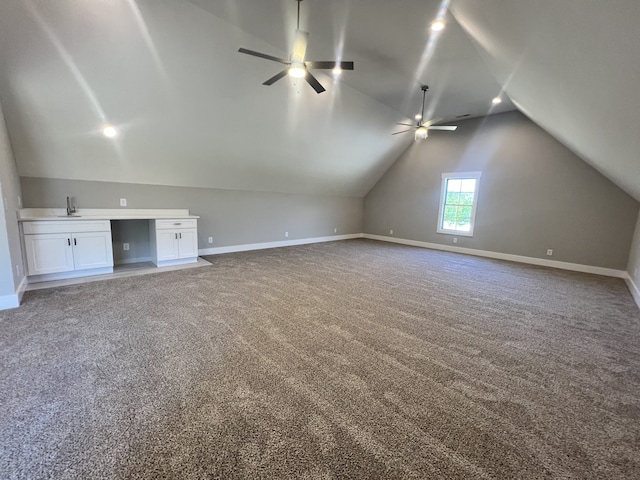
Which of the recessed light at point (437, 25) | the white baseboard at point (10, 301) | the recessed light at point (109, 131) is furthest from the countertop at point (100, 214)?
the recessed light at point (437, 25)

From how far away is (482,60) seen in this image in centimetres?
365

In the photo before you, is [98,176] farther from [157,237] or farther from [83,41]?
[83,41]

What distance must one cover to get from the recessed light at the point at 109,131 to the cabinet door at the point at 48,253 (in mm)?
1562

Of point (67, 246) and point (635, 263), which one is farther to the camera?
point (635, 263)

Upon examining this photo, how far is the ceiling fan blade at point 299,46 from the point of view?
2.62 metres

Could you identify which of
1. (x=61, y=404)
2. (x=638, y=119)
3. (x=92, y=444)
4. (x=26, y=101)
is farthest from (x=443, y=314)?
(x=26, y=101)

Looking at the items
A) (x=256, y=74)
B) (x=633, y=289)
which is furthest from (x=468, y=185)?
(x=256, y=74)

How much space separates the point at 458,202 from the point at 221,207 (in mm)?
5951

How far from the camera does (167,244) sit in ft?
15.9

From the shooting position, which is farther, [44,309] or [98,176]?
[98,176]

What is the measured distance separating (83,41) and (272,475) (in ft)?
14.0

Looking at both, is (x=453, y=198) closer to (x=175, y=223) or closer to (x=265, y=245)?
(x=265, y=245)

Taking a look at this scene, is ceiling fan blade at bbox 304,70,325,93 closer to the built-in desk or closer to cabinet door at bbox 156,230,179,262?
the built-in desk

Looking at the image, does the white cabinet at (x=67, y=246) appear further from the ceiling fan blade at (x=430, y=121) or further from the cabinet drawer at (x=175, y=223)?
the ceiling fan blade at (x=430, y=121)
